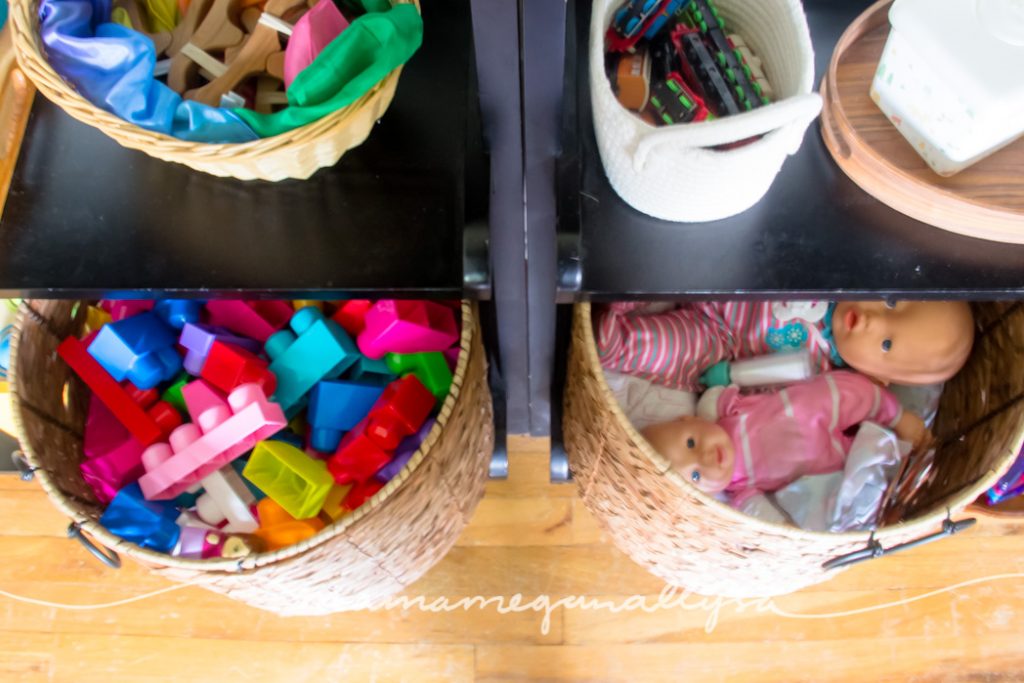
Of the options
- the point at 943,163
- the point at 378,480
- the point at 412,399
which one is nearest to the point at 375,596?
the point at 378,480

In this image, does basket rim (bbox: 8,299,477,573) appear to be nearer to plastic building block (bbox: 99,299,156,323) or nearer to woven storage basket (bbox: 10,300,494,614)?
woven storage basket (bbox: 10,300,494,614)

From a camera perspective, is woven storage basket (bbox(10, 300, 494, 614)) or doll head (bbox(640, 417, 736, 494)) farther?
doll head (bbox(640, 417, 736, 494))

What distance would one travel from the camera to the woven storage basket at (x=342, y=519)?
0.82 meters

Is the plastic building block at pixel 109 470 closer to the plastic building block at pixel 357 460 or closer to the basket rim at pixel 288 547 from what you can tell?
the basket rim at pixel 288 547

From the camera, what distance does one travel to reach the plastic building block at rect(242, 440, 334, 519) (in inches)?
35.5

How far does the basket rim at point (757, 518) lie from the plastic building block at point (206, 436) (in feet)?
1.10

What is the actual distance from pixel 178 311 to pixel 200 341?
6 cm

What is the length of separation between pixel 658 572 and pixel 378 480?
14.7 inches

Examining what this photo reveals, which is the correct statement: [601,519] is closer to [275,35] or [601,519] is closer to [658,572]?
[658,572]

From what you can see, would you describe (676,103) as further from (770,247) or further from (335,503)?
(335,503)

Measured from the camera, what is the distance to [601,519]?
1.09 metres

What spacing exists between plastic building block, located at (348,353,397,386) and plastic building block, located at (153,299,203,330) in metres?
0.20

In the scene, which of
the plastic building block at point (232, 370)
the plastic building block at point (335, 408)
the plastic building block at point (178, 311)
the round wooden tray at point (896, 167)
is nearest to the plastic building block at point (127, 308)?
the plastic building block at point (178, 311)

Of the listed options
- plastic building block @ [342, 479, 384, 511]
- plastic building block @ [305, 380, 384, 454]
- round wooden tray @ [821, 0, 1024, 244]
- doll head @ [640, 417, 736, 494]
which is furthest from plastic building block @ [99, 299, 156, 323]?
round wooden tray @ [821, 0, 1024, 244]
